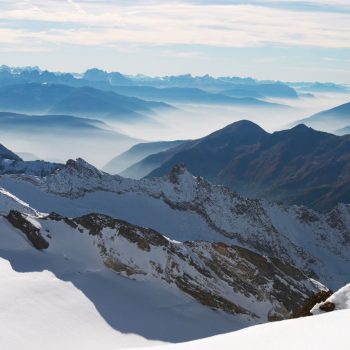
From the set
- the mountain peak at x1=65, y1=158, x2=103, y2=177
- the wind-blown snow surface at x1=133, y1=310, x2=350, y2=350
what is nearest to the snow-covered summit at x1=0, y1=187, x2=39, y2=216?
the mountain peak at x1=65, y1=158, x2=103, y2=177

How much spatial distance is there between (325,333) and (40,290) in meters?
39.3

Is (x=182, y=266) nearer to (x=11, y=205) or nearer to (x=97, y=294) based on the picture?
(x=97, y=294)

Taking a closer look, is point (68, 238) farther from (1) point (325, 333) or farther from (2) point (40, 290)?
(1) point (325, 333)

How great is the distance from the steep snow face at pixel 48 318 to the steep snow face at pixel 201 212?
7310cm

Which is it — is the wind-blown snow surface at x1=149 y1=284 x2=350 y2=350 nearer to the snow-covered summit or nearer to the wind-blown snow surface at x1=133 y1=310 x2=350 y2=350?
the wind-blown snow surface at x1=133 y1=310 x2=350 y2=350

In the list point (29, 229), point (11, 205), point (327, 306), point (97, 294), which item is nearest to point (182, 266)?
point (97, 294)

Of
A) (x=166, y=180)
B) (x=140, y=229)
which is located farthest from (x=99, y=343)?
A: (x=166, y=180)

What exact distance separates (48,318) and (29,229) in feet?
78.5

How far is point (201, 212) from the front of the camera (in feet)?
477

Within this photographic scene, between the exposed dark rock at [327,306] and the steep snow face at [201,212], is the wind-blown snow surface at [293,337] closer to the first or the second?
the exposed dark rock at [327,306]

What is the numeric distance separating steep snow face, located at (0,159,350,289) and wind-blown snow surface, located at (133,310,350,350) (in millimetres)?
101847

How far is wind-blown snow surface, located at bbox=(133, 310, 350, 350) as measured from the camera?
1034 inches

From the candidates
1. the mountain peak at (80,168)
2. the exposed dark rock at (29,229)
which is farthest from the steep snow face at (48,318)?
the mountain peak at (80,168)

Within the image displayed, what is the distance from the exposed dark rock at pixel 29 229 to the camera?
249ft
